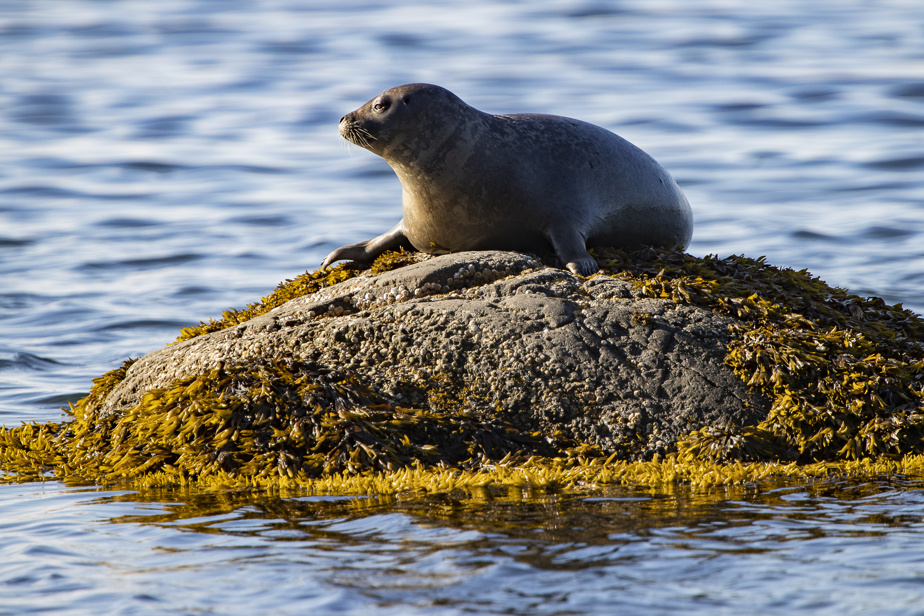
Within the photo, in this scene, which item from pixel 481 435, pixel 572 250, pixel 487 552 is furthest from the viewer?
pixel 572 250

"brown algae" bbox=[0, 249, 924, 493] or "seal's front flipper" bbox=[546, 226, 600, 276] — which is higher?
"seal's front flipper" bbox=[546, 226, 600, 276]

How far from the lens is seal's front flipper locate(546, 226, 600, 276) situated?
18.3 feet

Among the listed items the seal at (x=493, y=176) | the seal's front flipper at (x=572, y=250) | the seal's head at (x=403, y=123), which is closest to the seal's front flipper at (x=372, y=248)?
the seal at (x=493, y=176)

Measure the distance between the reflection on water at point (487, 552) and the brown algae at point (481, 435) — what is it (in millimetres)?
Answer: 195

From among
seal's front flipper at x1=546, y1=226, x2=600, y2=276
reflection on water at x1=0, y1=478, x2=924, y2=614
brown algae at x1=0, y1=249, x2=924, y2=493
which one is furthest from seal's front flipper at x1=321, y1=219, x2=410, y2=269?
reflection on water at x1=0, y1=478, x2=924, y2=614

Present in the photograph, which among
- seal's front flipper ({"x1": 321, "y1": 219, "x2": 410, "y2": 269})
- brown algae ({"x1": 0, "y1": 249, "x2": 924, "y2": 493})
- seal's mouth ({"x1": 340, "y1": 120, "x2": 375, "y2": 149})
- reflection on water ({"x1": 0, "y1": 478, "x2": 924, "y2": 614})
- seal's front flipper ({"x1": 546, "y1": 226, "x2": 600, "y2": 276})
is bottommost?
reflection on water ({"x1": 0, "y1": 478, "x2": 924, "y2": 614})

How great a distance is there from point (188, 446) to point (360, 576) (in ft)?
5.97

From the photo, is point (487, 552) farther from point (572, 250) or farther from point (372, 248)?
point (372, 248)

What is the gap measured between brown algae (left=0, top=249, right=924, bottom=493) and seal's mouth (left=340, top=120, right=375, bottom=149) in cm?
135

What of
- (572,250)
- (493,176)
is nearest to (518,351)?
(572,250)

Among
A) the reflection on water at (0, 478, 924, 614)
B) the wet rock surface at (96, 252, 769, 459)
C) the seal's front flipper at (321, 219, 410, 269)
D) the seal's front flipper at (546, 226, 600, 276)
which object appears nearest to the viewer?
the reflection on water at (0, 478, 924, 614)

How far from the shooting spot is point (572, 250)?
5.66m

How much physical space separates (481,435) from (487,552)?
4.13 ft

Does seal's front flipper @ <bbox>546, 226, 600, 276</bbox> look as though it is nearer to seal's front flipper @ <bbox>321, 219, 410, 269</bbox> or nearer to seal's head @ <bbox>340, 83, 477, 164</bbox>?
seal's head @ <bbox>340, 83, 477, 164</bbox>
